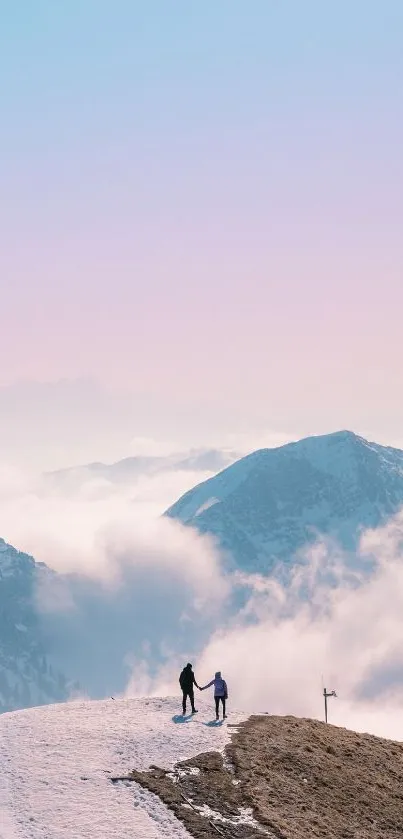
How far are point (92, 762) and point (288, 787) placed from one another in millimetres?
8724

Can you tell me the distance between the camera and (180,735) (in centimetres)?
4116

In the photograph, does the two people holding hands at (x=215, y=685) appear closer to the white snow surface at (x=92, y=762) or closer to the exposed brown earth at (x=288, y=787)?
the white snow surface at (x=92, y=762)

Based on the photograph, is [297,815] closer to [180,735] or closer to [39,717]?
[180,735]

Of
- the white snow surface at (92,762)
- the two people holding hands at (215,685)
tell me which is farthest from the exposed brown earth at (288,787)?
the two people holding hands at (215,685)

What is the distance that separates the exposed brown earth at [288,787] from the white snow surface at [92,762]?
1.14m

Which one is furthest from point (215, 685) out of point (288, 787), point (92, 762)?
point (92, 762)

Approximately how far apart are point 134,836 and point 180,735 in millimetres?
11478

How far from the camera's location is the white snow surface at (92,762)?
100ft

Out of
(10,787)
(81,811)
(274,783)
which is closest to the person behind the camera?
(81,811)

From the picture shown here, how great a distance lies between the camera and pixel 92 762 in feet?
121

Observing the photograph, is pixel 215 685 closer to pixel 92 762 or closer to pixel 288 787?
pixel 288 787

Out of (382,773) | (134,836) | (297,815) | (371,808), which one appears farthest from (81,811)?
(382,773)

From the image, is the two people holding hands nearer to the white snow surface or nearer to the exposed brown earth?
the white snow surface

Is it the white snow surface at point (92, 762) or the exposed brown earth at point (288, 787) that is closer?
the white snow surface at point (92, 762)
